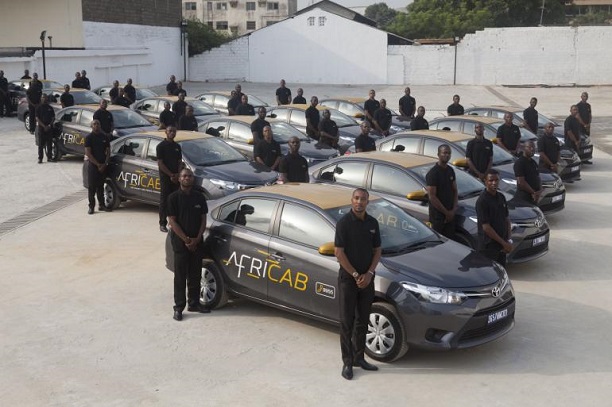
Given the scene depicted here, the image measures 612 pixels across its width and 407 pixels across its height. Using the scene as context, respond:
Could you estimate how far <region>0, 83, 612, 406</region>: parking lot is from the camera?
262 inches

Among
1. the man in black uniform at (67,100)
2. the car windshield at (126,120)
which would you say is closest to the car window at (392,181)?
the car windshield at (126,120)

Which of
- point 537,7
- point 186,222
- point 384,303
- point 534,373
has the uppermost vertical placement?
point 537,7

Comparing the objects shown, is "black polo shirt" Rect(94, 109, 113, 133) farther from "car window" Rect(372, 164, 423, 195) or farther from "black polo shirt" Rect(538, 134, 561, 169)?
"black polo shirt" Rect(538, 134, 561, 169)

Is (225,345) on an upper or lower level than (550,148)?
lower

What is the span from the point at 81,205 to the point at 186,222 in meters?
6.82

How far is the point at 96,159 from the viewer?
527 inches

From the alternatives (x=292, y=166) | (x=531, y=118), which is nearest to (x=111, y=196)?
(x=292, y=166)

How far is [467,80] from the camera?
47.1 metres

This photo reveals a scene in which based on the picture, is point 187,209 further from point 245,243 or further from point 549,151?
point 549,151

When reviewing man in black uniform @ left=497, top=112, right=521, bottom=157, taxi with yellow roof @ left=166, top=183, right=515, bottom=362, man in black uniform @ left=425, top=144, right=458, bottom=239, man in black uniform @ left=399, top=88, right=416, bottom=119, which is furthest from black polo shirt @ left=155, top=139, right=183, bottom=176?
man in black uniform @ left=399, top=88, right=416, bottom=119

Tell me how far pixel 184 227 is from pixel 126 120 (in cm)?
1018

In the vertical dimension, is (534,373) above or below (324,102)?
below

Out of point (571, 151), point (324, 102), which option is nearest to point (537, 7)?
point (324, 102)

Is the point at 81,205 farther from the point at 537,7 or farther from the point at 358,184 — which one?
the point at 537,7
